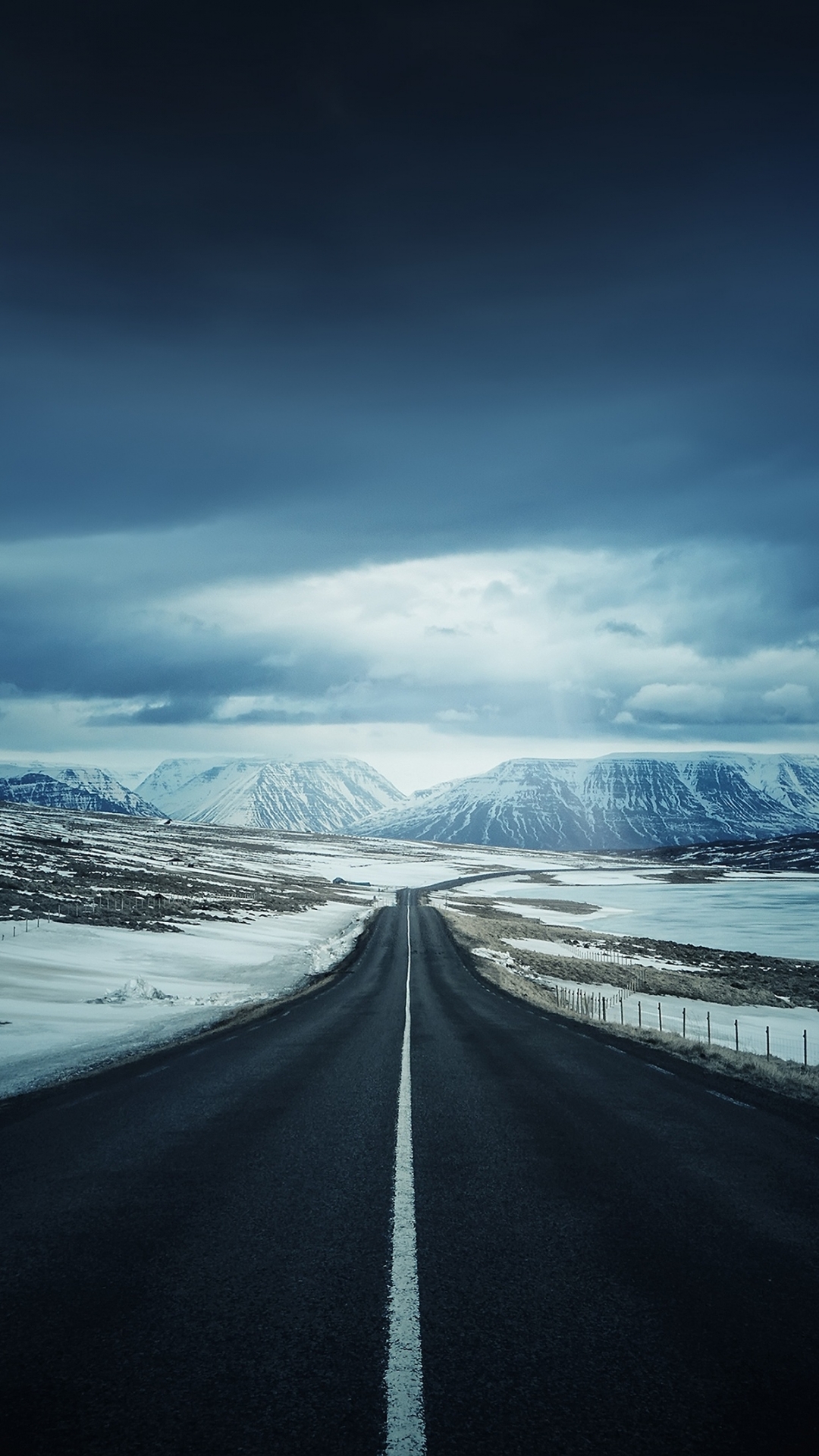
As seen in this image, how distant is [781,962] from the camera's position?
51.2 m

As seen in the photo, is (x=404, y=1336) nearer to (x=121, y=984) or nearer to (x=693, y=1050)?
(x=693, y=1050)

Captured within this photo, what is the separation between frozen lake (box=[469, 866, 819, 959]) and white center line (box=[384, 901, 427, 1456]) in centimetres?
5660

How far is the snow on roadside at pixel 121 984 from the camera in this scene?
14883mm

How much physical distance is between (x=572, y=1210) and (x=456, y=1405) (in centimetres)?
323

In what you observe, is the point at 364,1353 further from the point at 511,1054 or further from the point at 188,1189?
the point at 511,1054

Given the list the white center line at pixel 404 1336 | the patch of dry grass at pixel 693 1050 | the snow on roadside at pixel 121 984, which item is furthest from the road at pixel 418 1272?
the snow on roadside at pixel 121 984

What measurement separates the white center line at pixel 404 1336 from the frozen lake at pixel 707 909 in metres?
56.6

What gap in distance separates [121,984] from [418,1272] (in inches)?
902

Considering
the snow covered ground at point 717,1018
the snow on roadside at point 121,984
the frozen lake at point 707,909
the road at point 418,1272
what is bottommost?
the frozen lake at point 707,909

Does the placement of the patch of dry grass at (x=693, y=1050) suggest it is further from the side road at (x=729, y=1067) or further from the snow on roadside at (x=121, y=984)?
the snow on roadside at (x=121, y=984)

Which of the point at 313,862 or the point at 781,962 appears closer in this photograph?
the point at 781,962

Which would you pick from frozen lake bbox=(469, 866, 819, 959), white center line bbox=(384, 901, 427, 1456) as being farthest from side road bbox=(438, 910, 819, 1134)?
frozen lake bbox=(469, 866, 819, 959)

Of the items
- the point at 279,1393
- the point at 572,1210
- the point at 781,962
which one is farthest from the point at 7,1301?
the point at 781,962

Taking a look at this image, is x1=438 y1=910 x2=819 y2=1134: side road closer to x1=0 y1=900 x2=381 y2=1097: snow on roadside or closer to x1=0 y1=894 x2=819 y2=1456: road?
x1=0 y1=894 x2=819 y2=1456: road
